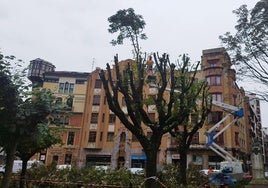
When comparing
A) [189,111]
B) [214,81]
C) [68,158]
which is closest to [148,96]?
[189,111]

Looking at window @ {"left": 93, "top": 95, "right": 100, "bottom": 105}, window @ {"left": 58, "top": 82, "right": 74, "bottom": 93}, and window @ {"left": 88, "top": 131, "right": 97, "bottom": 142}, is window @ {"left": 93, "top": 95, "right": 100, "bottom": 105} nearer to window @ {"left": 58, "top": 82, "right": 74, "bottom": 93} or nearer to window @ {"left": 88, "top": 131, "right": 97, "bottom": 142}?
window @ {"left": 88, "top": 131, "right": 97, "bottom": 142}

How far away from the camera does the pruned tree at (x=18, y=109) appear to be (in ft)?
30.2

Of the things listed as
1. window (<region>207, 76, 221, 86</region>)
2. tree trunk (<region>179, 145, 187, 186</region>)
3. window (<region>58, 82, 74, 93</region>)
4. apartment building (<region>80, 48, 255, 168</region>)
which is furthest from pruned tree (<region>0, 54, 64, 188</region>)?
window (<region>58, 82, 74, 93</region>)

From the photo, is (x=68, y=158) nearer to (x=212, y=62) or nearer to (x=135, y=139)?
(x=135, y=139)

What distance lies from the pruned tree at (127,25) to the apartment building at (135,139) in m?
22.7

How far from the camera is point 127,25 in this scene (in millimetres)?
18281

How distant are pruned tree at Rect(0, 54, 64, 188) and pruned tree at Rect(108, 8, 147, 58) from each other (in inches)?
349

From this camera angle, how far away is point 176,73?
1595 centimetres

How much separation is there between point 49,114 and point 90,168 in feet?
22.6

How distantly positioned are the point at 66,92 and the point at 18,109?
3968 cm

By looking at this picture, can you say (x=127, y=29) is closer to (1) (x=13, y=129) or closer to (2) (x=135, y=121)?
(2) (x=135, y=121)

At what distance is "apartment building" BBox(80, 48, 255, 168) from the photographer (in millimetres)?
38219

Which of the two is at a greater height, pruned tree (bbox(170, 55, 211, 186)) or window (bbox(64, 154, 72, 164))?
pruned tree (bbox(170, 55, 211, 186))

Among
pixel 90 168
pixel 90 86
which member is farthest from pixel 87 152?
pixel 90 168
